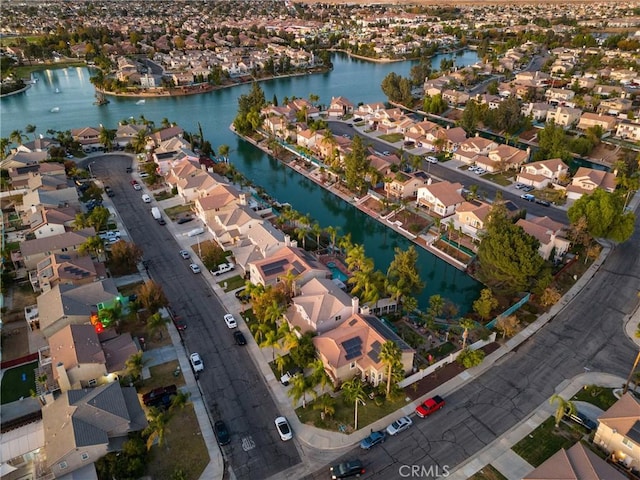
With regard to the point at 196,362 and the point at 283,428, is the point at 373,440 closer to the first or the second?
the point at 283,428

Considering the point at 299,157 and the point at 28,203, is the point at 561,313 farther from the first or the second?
the point at 28,203

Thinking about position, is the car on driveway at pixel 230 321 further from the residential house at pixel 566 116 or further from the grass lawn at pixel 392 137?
the residential house at pixel 566 116

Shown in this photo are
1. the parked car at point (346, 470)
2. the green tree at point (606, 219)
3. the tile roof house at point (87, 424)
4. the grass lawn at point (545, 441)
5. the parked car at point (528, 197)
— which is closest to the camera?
the tile roof house at point (87, 424)

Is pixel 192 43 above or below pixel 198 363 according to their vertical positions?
above

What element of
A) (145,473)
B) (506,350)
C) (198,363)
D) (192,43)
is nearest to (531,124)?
(506,350)

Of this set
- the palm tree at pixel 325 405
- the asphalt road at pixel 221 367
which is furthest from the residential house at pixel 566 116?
the palm tree at pixel 325 405

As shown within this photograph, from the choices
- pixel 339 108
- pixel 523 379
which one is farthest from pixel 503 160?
pixel 523 379

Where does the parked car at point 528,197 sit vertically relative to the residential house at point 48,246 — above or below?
below
